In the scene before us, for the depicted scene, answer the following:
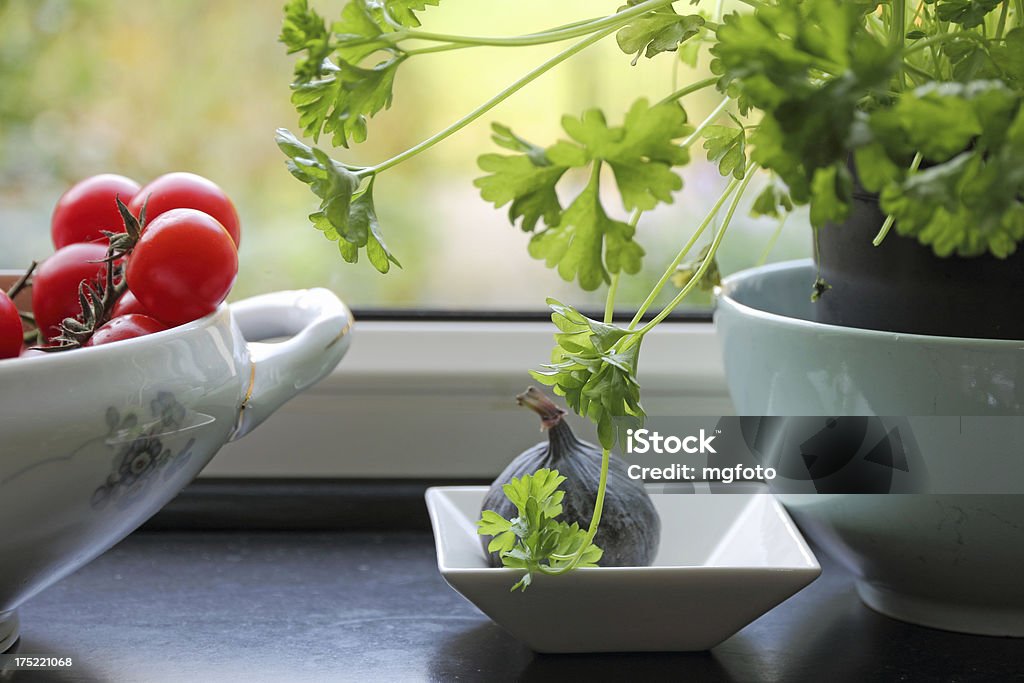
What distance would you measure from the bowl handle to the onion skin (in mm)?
115

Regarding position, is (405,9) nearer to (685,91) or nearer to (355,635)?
(685,91)

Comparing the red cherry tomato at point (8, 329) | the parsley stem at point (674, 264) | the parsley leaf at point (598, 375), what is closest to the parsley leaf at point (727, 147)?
the parsley stem at point (674, 264)

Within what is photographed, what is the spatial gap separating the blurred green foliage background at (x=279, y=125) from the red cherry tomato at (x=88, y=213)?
275mm

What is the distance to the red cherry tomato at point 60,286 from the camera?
605 millimetres

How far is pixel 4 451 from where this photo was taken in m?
0.47

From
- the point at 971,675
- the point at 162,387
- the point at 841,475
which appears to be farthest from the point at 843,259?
the point at 162,387

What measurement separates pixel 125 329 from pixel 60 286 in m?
0.08

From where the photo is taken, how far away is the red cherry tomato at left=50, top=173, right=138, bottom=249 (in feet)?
2.12

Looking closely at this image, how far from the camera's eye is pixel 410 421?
819 millimetres

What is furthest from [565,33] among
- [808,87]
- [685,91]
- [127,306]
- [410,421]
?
[410,421]

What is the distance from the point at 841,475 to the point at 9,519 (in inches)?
15.2

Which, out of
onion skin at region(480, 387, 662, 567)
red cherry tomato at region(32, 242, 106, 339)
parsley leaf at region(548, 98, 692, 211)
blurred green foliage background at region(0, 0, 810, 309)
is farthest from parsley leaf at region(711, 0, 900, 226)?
blurred green foliage background at region(0, 0, 810, 309)

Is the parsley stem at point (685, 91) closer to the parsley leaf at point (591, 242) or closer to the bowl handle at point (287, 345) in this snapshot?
the parsley leaf at point (591, 242)

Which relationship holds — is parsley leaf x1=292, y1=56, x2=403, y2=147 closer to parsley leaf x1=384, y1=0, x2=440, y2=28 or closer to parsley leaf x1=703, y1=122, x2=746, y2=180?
parsley leaf x1=384, y1=0, x2=440, y2=28
